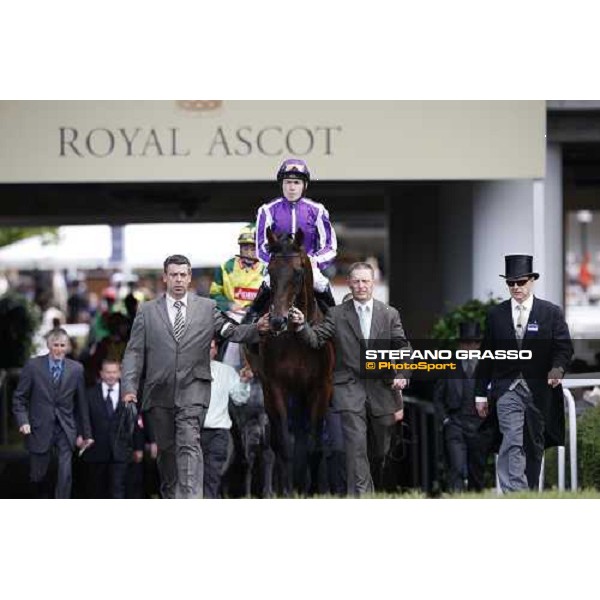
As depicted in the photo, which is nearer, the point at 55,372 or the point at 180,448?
the point at 180,448

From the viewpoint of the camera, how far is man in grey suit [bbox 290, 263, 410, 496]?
12.3 meters

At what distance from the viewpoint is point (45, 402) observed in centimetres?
1331

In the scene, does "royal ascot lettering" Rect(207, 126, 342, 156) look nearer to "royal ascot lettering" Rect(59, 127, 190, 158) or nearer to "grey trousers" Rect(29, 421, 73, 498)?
"royal ascot lettering" Rect(59, 127, 190, 158)

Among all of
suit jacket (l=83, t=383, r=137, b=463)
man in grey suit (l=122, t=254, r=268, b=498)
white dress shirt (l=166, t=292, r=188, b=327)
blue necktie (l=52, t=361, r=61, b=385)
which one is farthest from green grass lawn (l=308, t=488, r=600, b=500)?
blue necktie (l=52, t=361, r=61, b=385)

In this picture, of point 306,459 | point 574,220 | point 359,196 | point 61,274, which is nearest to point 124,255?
point 359,196

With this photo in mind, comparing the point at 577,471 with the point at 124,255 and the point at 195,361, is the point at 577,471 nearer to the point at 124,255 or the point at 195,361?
the point at 195,361

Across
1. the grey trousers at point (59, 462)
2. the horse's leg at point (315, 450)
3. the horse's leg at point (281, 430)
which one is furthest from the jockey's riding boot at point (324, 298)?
the grey trousers at point (59, 462)

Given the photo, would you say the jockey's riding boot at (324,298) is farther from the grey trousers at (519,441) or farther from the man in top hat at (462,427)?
the grey trousers at (519,441)

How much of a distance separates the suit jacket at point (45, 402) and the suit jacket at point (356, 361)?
7.76 ft

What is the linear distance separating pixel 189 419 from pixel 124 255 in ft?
41.2

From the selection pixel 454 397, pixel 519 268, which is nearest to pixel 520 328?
pixel 519 268

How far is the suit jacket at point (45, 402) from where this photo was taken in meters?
13.3

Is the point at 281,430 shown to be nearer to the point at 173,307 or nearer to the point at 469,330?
the point at 173,307

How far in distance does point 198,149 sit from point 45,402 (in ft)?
9.20
